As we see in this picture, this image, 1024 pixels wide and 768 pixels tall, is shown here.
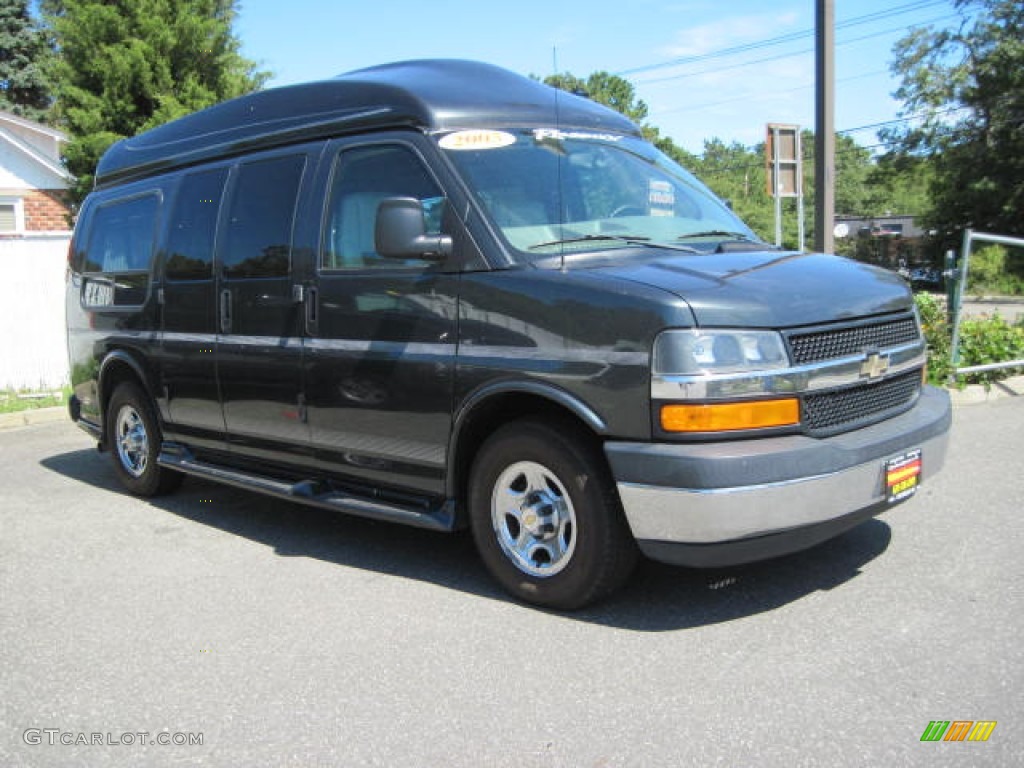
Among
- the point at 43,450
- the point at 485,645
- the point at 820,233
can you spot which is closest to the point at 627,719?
the point at 485,645

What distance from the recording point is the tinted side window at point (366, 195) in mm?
4559

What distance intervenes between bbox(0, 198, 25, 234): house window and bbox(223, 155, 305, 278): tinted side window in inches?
703

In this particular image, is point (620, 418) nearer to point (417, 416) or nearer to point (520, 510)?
point (520, 510)

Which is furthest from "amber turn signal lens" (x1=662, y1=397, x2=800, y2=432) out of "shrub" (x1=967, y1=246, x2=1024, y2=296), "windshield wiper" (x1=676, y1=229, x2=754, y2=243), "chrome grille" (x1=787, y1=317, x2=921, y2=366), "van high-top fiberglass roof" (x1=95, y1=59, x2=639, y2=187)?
"shrub" (x1=967, y1=246, x2=1024, y2=296)

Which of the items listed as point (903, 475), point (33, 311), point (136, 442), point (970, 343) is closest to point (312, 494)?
point (136, 442)

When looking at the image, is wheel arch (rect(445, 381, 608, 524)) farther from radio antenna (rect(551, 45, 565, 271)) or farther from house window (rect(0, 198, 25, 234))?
house window (rect(0, 198, 25, 234))

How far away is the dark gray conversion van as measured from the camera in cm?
365

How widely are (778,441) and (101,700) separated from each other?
8.85 ft

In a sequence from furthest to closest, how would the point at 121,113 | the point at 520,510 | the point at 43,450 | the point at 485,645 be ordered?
the point at 121,113
the point at 43,450
the point at 520,510
the point at 485,645

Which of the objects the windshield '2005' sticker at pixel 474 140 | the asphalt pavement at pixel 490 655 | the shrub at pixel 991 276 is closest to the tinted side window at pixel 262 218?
the windshield '2005' sticker at pixel 474 140

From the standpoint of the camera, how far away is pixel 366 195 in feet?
15.9

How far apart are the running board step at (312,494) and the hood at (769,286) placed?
1.42 meters

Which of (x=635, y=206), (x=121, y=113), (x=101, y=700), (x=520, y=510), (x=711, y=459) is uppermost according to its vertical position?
(x=121, y=113)

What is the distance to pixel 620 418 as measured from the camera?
3.74 m
